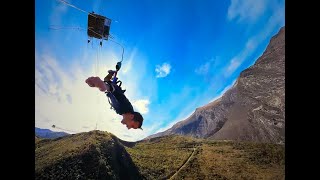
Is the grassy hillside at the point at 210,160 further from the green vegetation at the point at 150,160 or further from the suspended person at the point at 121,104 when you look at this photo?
the suspended person at the point at 121,104

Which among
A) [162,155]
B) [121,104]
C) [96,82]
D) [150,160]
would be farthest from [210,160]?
[96,82]

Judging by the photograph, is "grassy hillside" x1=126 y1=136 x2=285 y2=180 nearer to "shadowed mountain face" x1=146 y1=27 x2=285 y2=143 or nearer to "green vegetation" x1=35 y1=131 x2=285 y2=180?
"green vegetation" x1=35 y1=131 x2=285 y2=180

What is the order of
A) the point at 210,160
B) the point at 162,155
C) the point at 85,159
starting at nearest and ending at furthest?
the point at 85,159
the point at 210,160
the point at 162,155

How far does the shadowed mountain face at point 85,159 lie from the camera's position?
127 feet

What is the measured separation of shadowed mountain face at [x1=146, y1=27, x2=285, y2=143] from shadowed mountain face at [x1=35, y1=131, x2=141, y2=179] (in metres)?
39.0

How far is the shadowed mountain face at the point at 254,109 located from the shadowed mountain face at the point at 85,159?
38997 millimetres

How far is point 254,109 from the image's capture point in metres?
83.5

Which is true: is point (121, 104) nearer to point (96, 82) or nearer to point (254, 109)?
point (96, 82)

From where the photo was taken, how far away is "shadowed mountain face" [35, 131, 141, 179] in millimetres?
38844

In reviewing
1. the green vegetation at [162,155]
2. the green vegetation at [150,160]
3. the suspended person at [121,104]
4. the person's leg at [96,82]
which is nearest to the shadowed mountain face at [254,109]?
the green vegetation at [150,160]

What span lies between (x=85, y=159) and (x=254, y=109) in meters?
56.5

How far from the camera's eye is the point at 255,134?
244 feet
